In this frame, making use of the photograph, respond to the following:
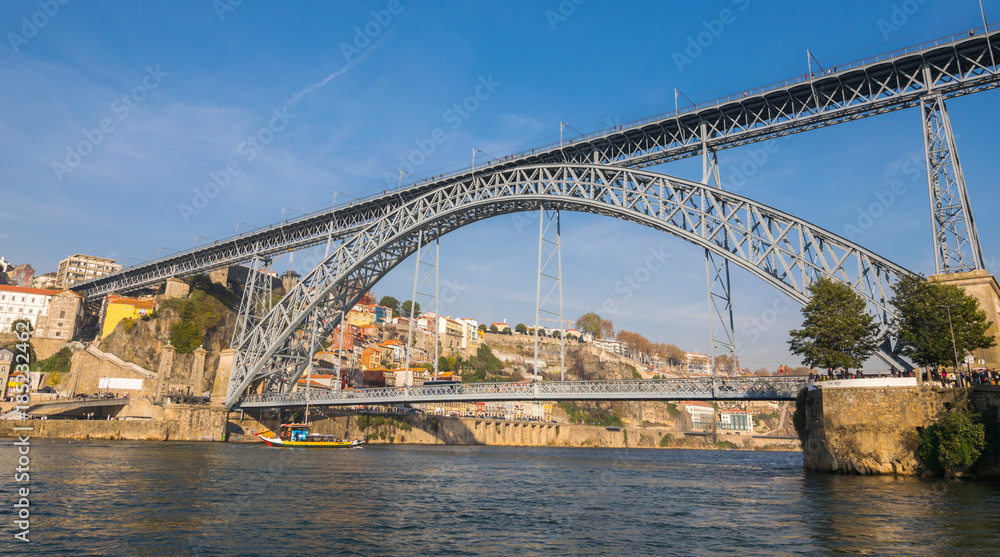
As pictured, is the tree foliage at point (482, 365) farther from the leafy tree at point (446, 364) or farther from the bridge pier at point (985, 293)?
the bridge pier at point (985, 293)

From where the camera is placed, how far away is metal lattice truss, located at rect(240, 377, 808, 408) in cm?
2886

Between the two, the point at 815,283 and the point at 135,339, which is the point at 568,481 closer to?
the point at 815,283

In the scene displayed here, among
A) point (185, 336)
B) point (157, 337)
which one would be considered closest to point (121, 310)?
point (157, 337)

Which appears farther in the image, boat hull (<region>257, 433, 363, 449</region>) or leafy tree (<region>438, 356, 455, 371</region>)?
leafy tree (<region>438, 356, 455, 371</region>)

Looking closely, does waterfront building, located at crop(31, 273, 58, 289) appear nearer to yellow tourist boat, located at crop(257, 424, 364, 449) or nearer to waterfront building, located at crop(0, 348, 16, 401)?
waterfront building, located at crop(0, 348, 16, 401)

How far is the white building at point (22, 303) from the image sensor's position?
259ft

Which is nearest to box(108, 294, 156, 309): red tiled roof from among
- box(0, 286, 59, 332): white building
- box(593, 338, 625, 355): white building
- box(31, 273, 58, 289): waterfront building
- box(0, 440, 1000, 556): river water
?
box(0, 286, 59, 332): white building

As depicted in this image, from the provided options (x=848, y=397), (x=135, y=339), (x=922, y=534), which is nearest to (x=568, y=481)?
(x=848, y=397)

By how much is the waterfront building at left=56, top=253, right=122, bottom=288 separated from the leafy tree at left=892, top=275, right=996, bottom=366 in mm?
116834

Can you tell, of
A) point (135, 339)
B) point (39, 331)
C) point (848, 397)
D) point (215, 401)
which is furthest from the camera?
point (39, 331)

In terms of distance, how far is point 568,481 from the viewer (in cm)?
2758

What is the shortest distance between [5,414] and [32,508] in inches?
1790

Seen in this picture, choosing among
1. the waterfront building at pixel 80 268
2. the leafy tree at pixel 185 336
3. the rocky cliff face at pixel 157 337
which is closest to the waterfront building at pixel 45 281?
the waterfront building at pixel 80 268

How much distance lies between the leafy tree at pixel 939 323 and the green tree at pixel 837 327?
146cm
